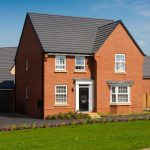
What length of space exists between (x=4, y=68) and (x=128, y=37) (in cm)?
1712

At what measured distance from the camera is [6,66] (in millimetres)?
52250

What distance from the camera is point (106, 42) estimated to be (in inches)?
1601

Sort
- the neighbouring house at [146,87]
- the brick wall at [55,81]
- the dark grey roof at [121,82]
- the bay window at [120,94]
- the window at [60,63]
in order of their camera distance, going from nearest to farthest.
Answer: the brick wall at [55,81] < the window at [60,63] < the dark grey roof at [121,82] < the bay window at [120,94] < the neighbouring house at [146,87]

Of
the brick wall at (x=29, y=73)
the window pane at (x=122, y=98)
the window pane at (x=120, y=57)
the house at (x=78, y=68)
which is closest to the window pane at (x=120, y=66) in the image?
the house at (x=78, y=68)

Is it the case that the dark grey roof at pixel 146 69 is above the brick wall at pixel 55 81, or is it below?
above

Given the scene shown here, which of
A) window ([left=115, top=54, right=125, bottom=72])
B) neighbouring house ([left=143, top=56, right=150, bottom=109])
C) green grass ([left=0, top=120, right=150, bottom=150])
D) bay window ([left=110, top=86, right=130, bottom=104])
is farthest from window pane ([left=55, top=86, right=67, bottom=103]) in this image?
neighbouring house ([left=143, top=56, right=150, bottom=109])

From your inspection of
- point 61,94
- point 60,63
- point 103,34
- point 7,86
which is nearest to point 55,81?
point 61,94

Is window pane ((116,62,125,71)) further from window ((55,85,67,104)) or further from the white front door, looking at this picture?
window ((55,85,67,104))

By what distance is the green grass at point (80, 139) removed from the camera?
18172 mm

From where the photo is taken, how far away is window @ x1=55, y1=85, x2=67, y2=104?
128 feet

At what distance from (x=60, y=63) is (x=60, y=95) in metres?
2.93

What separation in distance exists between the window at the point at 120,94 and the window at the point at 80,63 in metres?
3.51

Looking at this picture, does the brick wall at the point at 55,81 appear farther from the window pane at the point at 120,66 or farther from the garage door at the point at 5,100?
the garage door at the point at 5,100

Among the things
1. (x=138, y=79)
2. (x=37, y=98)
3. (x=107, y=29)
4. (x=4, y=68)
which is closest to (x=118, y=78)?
(x=138, y=79)
